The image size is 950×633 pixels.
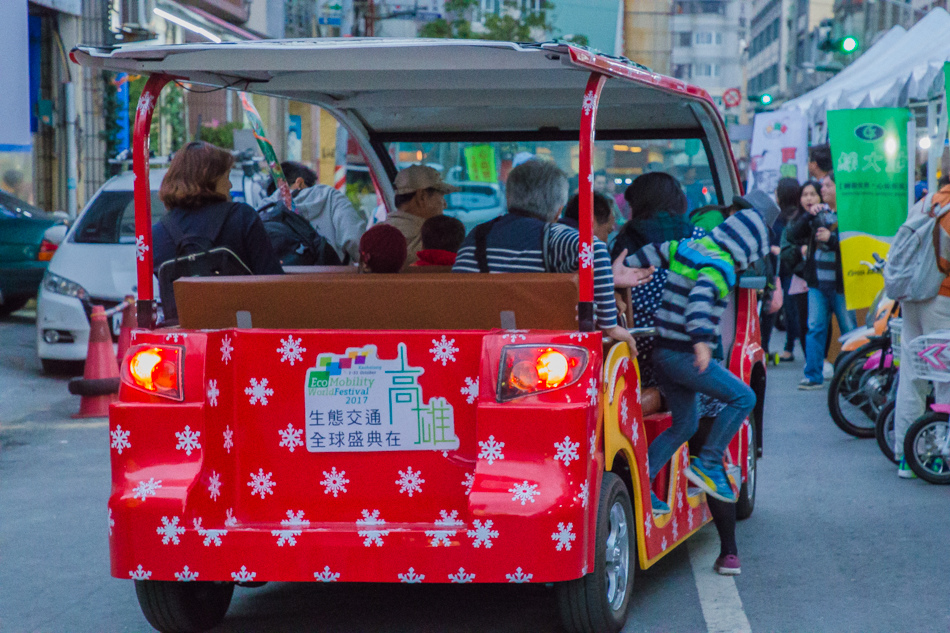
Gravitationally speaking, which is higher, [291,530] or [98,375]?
[291,530]

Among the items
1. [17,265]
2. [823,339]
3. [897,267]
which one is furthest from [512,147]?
[17,265]

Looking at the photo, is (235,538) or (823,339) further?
(823,339)

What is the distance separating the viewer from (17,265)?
1502 cm

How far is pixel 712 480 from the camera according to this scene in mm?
5449

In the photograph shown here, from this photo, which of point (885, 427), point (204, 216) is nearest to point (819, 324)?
point (885, 427)

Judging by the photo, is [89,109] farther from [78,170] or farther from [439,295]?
[439,295]

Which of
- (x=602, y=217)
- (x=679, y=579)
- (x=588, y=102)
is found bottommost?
(x=679, y=579)

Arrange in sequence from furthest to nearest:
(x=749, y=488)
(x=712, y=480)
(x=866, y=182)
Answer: (x=866, y=182) → (x=749, y=488) → (x=712, y=480)

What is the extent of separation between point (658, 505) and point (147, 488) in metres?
2.05

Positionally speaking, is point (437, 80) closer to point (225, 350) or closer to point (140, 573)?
point (225, 350)

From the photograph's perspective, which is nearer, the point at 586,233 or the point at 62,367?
the point at 586,233

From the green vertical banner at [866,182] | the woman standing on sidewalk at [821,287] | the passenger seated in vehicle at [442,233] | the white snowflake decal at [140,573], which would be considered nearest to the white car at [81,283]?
the passenger seated in vehicle at [442,233]

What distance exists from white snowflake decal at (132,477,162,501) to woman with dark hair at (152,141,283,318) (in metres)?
1.27

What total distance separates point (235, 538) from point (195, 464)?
273 millimetres
